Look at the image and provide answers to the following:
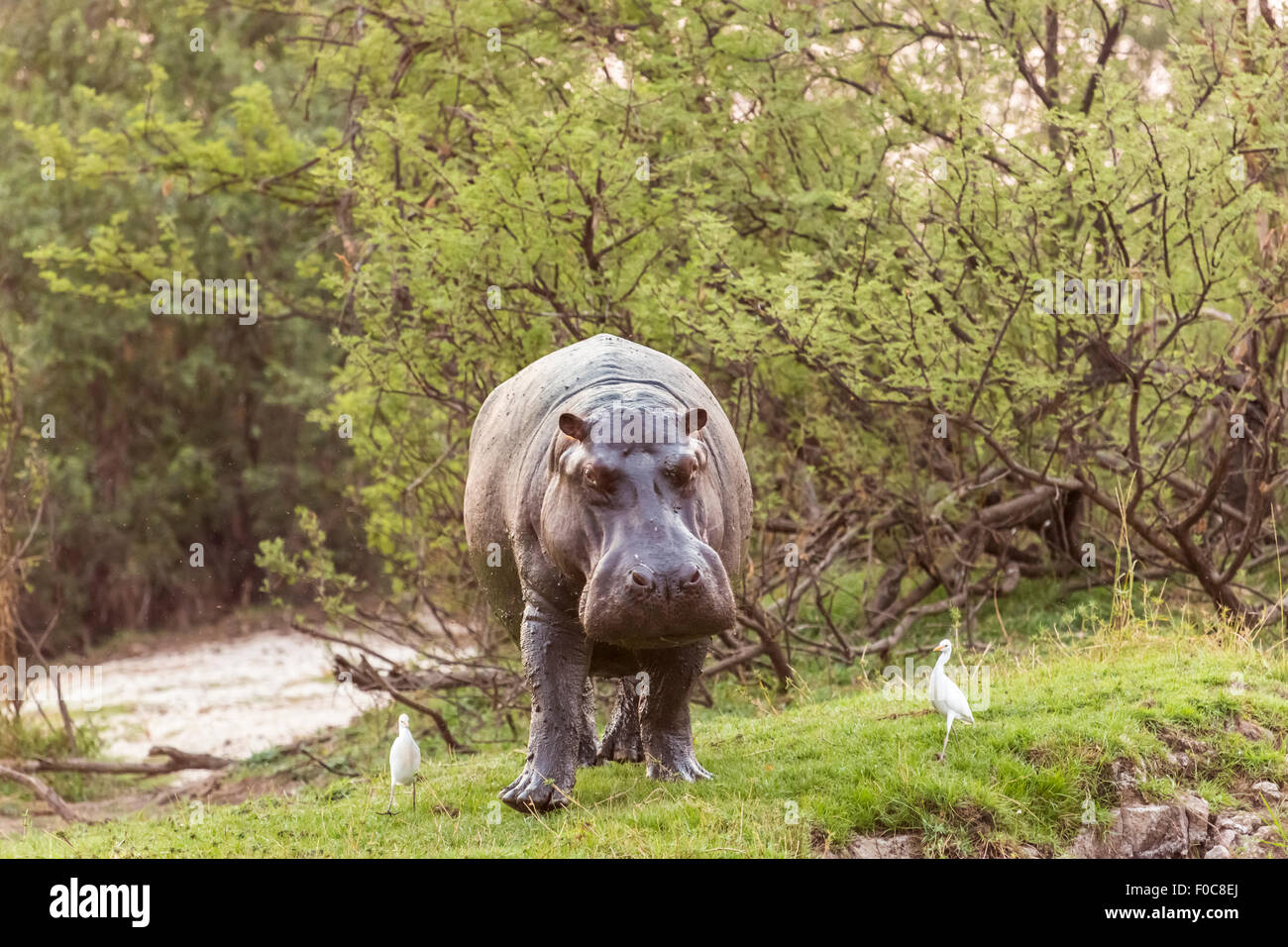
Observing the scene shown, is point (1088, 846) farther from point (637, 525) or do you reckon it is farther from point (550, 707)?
point (637, 525)

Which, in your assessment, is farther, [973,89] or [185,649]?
[185,649]

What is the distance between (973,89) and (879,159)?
108cm

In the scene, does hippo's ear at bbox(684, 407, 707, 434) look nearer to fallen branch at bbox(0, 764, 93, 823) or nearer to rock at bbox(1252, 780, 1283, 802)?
rock at bbox(1252, 780, 1283, 802)

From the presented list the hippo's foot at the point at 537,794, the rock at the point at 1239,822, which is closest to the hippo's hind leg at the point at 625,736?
the hippo's foot at the point at 537,794

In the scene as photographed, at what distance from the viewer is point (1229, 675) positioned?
8.24 metres

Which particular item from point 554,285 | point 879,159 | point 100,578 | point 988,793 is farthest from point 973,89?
point 100,578

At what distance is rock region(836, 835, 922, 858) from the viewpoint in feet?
20.7

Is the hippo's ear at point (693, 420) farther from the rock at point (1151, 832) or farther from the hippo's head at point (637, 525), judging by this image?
the rock at point (1151, 832)

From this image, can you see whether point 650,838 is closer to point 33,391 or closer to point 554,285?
point 554,285

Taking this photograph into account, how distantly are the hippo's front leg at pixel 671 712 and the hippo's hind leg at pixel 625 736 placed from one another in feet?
2.41

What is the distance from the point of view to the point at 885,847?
250 inches

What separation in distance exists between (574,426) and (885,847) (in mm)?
2409

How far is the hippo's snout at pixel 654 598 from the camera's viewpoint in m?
5.65

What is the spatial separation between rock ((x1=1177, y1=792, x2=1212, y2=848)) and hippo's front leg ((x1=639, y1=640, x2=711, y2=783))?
237 centimetres
